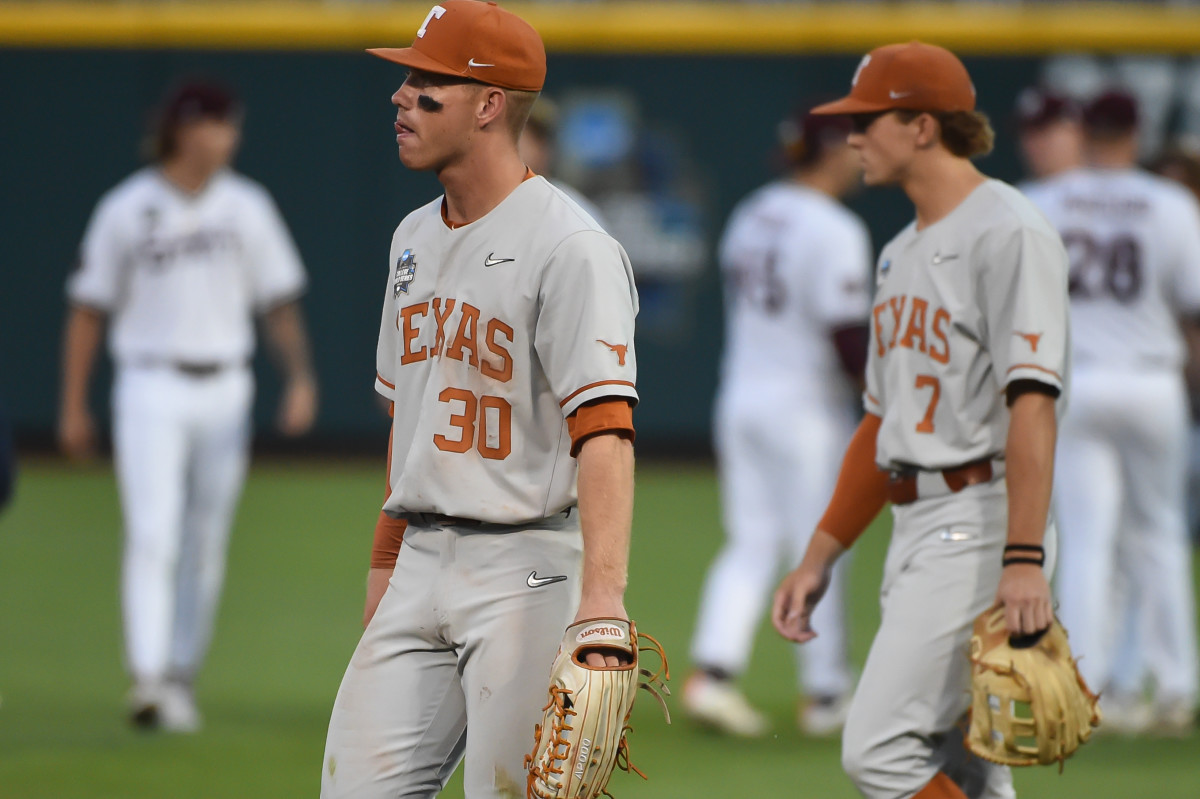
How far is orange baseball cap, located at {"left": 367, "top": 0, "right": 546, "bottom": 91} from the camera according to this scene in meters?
3.18

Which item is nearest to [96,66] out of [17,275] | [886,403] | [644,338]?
[17,275]

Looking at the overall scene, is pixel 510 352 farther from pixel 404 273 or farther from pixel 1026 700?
pixel 1026 700

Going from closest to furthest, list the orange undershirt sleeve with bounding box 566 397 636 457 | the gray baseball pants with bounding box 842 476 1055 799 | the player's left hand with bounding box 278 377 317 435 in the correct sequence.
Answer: the orange undershirt sleeve with bounding box 566 397 636 457, the gray baseball pants with bounding box 842 476 1055 799, the player's left hand with bounding box 278 377 317 435

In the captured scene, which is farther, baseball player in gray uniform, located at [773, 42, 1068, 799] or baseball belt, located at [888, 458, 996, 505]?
baseball belt, located at [888, 458, 996, 505]

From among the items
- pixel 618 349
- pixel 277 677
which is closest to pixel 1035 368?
pixel 618 349

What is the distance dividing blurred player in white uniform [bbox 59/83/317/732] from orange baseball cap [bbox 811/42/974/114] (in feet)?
11.6

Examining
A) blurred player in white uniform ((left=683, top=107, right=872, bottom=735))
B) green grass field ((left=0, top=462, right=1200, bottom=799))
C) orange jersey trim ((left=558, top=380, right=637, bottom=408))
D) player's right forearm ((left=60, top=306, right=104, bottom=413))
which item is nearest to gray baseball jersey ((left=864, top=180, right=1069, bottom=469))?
orange jersey trim ((left=558, top=380, right=637, bottom=408))

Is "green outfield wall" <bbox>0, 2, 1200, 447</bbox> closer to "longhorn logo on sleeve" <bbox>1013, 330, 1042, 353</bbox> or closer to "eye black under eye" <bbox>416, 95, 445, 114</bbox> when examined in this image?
"longhorn logo on sleeve" <bbox>1013, 330, 1042, 353</bbox>

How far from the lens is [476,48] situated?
318 centimetres

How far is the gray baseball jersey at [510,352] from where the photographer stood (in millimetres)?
3129

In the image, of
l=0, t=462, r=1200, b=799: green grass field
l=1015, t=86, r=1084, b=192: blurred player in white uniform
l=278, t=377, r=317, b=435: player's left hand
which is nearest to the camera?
l=0, t=462, r=1200, b=799: green grass field

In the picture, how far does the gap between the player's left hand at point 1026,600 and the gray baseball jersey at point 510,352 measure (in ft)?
3.40

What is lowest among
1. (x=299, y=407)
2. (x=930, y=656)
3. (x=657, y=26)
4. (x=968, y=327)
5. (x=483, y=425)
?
(x=299, y=407)

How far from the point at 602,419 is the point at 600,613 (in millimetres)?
368
